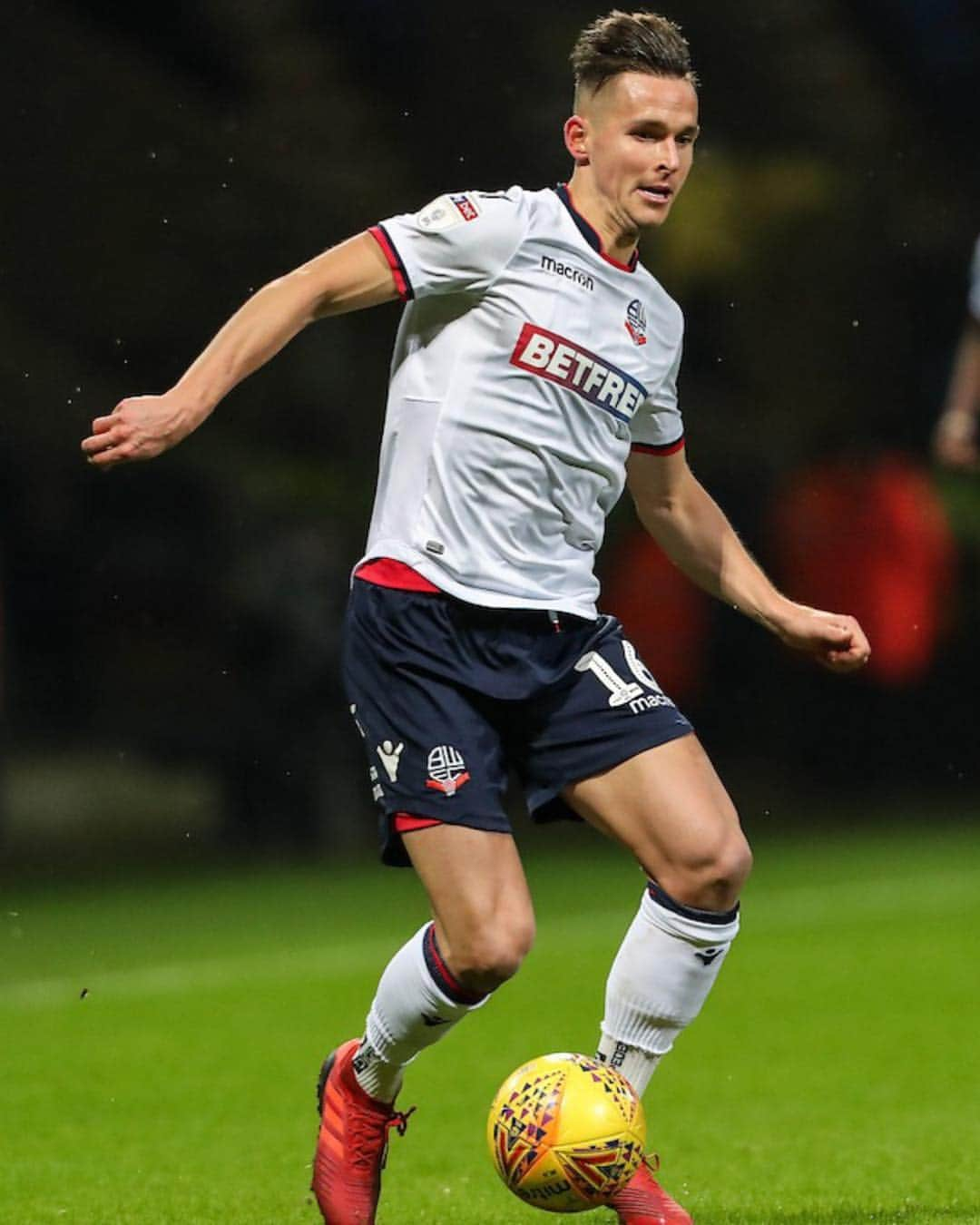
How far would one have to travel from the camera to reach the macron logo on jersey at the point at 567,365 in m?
4.75

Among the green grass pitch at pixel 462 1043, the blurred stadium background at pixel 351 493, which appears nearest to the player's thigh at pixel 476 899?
the green grass pitch at pixel 462 1043

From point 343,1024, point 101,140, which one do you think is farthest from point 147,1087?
point 101,140

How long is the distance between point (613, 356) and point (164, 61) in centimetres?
867

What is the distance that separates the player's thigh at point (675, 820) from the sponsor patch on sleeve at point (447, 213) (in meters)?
1.13

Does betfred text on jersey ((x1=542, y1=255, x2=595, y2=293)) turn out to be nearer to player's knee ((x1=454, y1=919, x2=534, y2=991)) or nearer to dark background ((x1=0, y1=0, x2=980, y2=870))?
player's knee ((x1=454, y1=919, x2=534, y2=991))

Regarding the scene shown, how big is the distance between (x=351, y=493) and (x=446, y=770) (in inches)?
333

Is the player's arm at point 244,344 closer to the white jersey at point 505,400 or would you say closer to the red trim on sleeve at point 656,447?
the white jersey at point 505,400

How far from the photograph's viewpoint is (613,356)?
483 cm

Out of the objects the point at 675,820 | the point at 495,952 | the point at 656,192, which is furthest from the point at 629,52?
the point at 495,952

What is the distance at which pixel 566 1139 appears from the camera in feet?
14.3

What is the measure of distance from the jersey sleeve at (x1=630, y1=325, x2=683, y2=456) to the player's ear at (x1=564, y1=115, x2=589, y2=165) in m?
0.45

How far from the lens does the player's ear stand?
486 cm

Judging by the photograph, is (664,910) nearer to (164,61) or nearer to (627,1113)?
(627,1113)

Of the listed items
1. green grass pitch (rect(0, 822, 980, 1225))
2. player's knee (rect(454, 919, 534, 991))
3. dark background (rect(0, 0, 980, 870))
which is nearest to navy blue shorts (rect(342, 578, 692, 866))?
player's knee (rect(454, 919, 534, 991))
